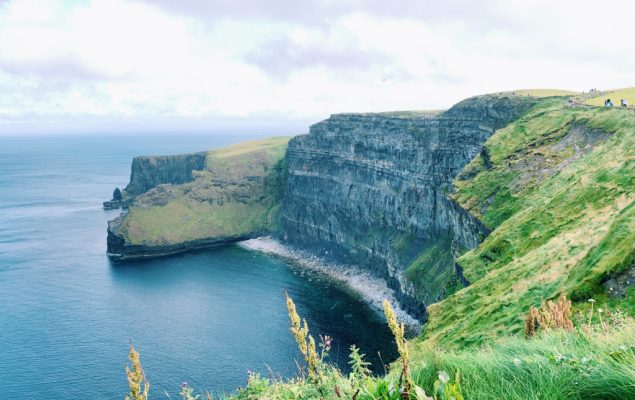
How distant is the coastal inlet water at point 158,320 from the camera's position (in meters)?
77.8

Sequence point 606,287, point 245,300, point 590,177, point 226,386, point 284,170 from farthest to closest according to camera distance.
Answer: point 284,170
point 245,300
point 226,386
point 590,177
point 606,287

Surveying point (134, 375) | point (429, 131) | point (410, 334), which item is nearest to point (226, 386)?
point (410, 334)

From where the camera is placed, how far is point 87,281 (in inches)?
4963

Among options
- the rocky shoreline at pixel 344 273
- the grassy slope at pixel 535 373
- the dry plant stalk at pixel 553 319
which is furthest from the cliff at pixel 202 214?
the grassy slope at pixel 535 373

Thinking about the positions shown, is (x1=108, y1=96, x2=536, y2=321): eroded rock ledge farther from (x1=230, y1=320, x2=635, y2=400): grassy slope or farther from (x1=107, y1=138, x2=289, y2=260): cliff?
(x1=230, y1=320, x2=635, y2=400): grassy slope

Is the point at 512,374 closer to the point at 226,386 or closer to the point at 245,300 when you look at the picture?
the point at 226,386

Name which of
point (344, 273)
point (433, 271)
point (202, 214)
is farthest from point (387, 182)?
point (202, 214)

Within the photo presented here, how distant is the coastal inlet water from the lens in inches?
3061

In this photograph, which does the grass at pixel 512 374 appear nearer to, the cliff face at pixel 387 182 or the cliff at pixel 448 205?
the cliff at pixel 448 205

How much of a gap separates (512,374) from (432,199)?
361ft

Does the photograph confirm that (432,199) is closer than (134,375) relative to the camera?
No

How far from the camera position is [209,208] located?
182 meters

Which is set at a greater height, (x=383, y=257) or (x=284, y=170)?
(x=284, y=170)

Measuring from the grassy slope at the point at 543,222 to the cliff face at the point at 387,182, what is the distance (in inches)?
500
